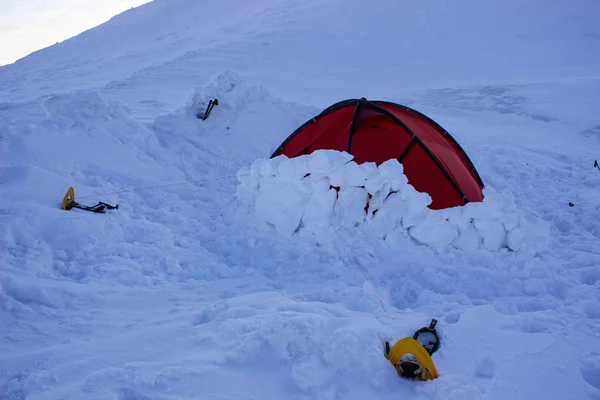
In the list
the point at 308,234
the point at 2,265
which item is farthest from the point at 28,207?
the point at 308,234

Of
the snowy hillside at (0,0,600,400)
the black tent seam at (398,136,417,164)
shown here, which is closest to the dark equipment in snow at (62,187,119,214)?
the snowy hillside at (0,0,600,400)

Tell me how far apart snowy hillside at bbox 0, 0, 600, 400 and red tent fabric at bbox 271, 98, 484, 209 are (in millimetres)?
467

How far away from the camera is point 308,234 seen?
4.68 metres

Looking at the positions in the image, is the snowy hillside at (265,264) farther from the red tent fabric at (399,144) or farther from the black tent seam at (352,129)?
the black tent seam at (352,129)

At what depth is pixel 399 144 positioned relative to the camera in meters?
5.25

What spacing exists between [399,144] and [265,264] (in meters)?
2.10

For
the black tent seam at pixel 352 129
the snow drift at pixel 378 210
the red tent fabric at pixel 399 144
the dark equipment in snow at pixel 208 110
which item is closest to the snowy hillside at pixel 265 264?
the snow drift at pixel 378 210

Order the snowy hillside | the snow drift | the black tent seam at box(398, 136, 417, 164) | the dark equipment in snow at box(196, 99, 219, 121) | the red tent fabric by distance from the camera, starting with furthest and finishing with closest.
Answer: the dark equipment in snow at box(196, 99, 219, 121) → the black tent seam at box(398, 136, 417, 164) → the red tent fabric → the snow drift → the snowy hillside

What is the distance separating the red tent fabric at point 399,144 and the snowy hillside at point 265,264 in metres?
0.47

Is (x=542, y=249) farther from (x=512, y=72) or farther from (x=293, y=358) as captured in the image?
(x=512, y=72)

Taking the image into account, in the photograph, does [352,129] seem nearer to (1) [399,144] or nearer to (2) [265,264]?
(1) [399,144]

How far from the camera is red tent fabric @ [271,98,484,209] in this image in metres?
5.01

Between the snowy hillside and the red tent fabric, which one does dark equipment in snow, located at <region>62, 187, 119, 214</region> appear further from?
the red tent fabric

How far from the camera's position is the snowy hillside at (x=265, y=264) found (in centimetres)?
257
